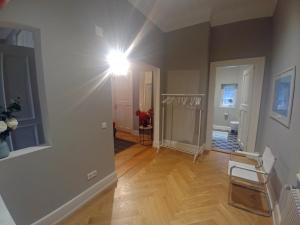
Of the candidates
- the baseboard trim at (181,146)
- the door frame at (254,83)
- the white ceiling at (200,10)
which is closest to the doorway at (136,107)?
the baseboard trim at (181,146)

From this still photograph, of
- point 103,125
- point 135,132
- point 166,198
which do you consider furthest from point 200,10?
point 135,132

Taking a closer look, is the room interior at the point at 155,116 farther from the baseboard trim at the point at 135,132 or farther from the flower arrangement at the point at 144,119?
the baseboard trim at the point at 135,132

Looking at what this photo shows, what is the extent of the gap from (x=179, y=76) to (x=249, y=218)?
9.76 ft

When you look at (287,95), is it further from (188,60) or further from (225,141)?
(225,141)

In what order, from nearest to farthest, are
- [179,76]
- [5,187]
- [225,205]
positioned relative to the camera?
[5,187] → [225,205] → [179,76]

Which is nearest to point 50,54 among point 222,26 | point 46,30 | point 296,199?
point 46,30

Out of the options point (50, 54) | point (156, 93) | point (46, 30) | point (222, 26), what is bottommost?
point (156, 93)

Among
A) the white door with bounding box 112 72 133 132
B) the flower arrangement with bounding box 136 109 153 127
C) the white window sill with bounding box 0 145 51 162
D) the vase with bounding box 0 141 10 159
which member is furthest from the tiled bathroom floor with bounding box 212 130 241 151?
the vase with bounding box 0 141 10 159

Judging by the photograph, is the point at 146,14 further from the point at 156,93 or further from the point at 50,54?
the point at 50,54

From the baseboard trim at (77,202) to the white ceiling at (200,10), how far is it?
307 cm

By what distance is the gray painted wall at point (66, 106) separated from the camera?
1.42 m

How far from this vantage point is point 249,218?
72.3 inches

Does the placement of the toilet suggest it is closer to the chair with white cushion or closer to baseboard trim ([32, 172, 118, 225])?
the chair with white cushion

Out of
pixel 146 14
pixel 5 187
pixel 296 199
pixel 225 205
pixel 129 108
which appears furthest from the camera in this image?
pixel 129 108
